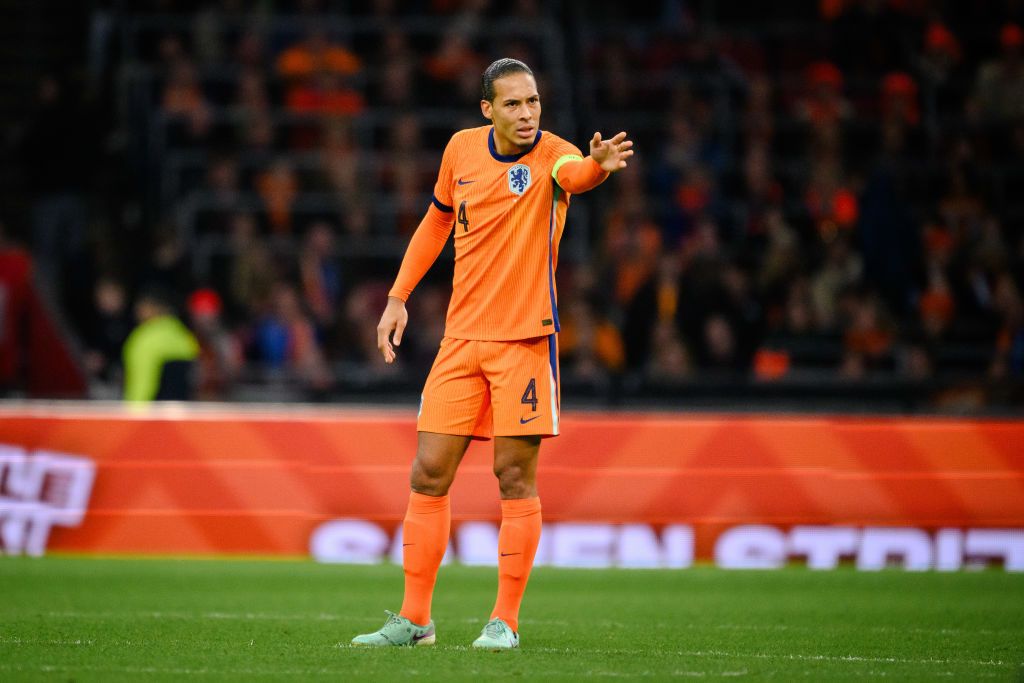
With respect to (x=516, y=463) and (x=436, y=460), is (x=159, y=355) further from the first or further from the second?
(x=516, y=463)

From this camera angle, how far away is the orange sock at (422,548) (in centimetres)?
656

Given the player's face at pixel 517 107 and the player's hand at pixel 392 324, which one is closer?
the player's face at pixel 517 107

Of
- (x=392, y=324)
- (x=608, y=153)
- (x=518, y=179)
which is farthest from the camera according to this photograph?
(x=392, y=324)

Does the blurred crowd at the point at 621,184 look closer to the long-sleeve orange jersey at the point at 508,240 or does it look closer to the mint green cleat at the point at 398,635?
the long-sleeve orange jersey at the point at 508,240

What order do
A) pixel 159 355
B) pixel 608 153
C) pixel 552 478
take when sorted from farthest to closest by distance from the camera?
pixel 159 355
pixel 552 478
pixel 608 153

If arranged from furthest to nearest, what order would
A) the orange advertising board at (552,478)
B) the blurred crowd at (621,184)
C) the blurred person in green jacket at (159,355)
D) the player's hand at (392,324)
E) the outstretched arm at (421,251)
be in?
the blurred crowd at (621,184) → the blurred person in green jacket at (159,355) → the orange advertising board at (552,478) → the outstretched arm at (421,251) → the player's hand at (392,324)

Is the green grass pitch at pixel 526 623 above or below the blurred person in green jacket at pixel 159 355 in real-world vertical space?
below

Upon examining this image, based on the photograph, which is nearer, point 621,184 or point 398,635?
point 398,635

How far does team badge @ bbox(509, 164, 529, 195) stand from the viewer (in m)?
6.55

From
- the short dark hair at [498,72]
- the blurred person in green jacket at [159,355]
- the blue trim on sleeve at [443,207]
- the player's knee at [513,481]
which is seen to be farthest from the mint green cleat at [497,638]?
the blurred person in green jacket at [159,355]

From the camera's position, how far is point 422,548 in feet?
21.6

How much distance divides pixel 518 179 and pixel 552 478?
16.5ft

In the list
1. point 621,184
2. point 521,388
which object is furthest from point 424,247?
point 621,184

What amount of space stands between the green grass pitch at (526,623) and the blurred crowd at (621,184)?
318cm
